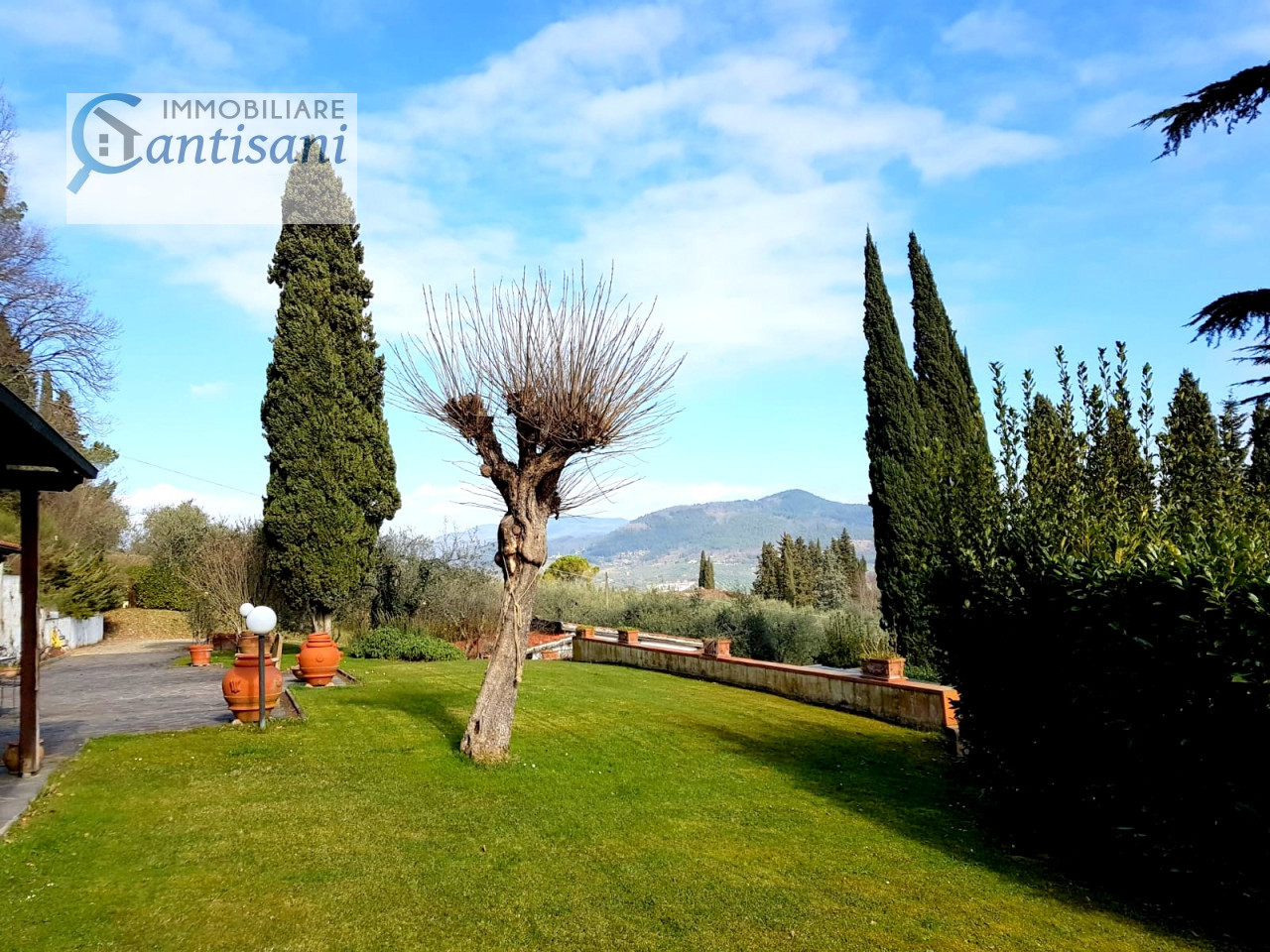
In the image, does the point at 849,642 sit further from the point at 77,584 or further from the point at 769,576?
the point at 769,576

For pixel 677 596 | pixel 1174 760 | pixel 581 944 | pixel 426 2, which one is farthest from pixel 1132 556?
pixel 677 596

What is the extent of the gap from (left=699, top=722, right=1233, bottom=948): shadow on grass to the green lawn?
41mm

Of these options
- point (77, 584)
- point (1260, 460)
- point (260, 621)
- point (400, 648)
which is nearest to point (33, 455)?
point (260, 621)

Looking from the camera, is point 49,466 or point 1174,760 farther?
point 49,466

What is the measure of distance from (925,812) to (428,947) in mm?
4995

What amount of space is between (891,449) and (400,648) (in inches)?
485

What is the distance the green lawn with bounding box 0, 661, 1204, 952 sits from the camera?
4.61 metres

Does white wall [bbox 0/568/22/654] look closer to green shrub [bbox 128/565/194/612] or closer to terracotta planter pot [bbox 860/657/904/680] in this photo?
green shrub [bbox 128/565/194/612]

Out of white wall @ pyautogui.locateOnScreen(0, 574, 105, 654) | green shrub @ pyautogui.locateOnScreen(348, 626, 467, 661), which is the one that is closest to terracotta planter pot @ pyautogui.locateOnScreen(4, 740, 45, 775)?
green shrub @ pyautogui.locateOnScreen(348, 626, 467, 661)

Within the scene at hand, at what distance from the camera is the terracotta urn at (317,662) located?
503 inches

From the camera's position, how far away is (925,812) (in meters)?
7.45

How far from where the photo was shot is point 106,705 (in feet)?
38.3

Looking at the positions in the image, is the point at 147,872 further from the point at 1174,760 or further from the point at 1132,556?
the point at 1132,556

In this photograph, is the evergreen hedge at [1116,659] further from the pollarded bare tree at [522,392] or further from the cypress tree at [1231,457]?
the pollarded bare tree at [522,392]
